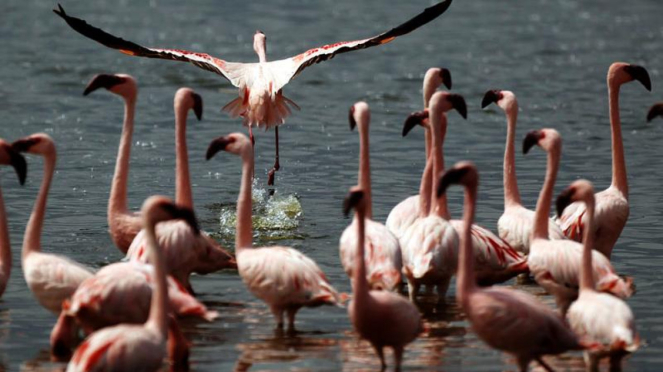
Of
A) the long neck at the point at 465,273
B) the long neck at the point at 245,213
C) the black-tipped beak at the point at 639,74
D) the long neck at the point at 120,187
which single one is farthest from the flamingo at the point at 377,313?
the black-tipped beak at the point at 639,74

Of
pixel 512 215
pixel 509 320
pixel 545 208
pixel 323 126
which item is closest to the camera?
pixel 509 320

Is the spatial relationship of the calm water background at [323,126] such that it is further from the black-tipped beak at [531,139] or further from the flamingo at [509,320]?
A: the black-tipped beak at [531,139]

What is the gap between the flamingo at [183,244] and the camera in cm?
868

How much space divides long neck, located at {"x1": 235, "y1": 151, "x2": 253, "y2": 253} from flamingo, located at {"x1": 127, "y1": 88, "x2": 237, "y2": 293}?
0.31 metres

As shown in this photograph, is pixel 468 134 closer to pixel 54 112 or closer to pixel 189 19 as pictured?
pixel 54 112

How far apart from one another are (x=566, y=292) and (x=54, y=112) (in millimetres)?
13484

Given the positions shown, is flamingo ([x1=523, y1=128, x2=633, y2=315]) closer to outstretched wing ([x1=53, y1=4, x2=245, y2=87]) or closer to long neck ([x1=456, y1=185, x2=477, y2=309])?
long neck ([x1=456, y1=185, x2=477, y2=309])

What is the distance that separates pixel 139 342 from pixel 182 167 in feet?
9.83

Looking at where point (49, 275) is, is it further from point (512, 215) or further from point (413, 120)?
point (512, 215)

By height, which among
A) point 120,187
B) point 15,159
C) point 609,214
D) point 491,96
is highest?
point 491,96

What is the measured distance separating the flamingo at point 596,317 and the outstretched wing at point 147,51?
261 inches

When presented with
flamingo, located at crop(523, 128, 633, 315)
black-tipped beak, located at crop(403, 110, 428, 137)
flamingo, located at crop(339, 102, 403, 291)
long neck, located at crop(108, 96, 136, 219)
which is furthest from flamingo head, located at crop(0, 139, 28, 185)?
flamingo, located at crop(523, 128, 633, 315)

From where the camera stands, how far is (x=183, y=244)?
8.77 m

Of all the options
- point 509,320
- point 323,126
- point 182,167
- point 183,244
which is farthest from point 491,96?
point 323,126
